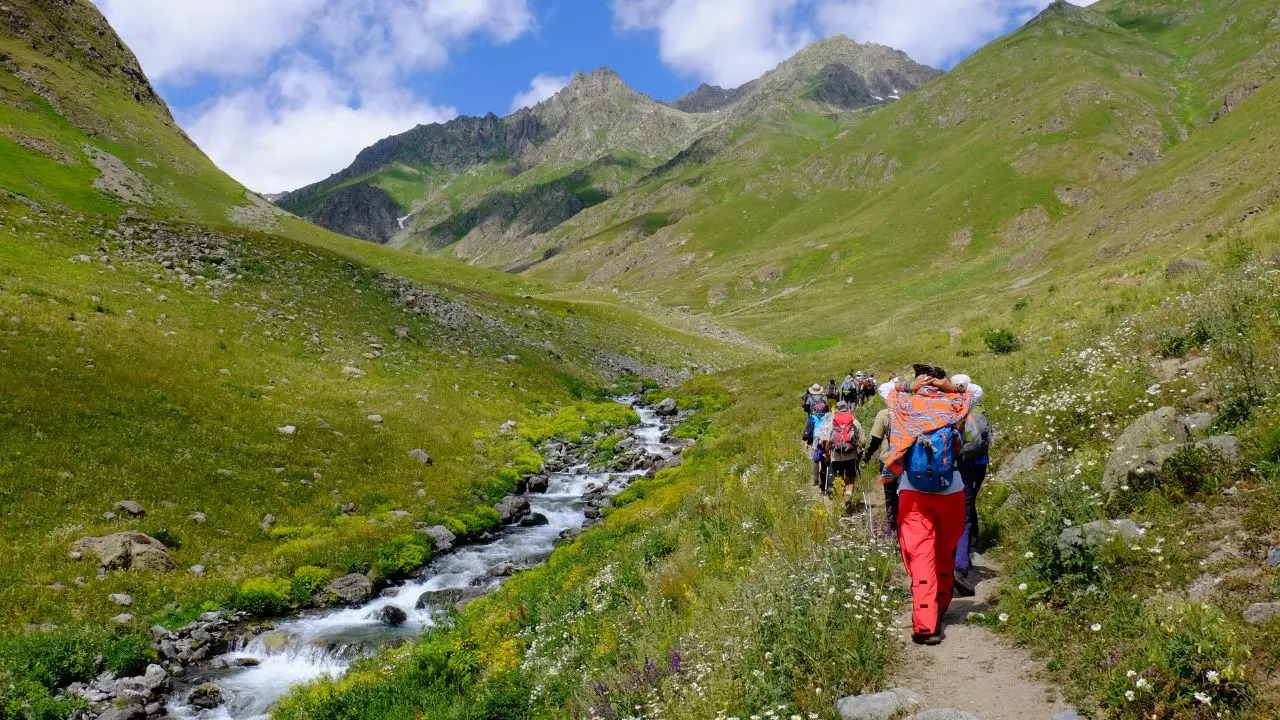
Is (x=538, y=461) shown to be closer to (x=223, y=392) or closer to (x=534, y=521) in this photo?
(x=534, y=521)

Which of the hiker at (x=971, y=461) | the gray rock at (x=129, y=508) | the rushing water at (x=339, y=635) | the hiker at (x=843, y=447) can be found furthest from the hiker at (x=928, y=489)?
the gray rock at (x=129, y=508)

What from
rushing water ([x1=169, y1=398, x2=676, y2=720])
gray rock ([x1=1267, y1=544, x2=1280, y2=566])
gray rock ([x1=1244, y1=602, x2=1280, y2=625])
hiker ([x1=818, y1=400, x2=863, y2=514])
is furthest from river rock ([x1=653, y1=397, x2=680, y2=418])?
gray rock ([x1=1244, y1=602, x2=1280, y2=625])

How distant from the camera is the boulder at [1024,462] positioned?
1130cm

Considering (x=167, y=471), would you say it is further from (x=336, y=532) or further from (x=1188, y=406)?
(x=1188, y=406)

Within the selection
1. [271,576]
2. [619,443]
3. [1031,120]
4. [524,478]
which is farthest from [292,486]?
[1031,120]

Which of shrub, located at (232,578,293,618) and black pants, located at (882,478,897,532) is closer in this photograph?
black pants, located at (882,478,897,532)

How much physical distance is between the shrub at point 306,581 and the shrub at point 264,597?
0.38 ft

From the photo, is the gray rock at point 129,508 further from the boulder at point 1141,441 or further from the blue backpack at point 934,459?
the boulder at point 1141,441

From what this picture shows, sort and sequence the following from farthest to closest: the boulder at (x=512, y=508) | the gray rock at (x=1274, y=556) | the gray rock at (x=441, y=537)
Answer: the boulder at (x=512, y=508) < the gray rock at (x=441, y=537) < the gray rock at (x=1274, y=556)

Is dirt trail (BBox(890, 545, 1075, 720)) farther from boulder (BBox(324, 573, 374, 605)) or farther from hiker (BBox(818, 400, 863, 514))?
boulder (BBox(324, 573, 374, 605))

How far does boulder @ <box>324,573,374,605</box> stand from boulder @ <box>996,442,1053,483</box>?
1543 centimetres

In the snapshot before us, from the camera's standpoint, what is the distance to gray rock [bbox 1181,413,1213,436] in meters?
8.93

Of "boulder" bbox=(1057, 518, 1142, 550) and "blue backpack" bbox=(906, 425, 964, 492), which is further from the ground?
"blue backpack" bbox=(906, 425, 964, 492)

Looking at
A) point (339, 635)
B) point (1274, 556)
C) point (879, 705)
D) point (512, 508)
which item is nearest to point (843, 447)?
point (1274, 556)
